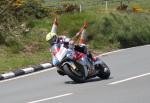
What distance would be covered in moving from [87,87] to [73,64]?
1.15 m

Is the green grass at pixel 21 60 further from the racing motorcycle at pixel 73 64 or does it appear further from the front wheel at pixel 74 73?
the front wheel at pixel 74 73

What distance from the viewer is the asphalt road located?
1467 cm

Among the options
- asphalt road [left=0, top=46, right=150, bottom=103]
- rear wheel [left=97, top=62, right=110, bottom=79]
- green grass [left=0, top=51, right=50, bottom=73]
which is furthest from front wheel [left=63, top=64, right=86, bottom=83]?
green grass [left=0, top=51, right=50, bottom=73]

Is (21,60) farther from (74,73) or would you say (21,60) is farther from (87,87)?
(87,87)

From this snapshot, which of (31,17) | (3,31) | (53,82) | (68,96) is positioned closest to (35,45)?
(3,31)

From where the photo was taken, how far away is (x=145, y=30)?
2980 cm

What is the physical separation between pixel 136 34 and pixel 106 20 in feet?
4.66

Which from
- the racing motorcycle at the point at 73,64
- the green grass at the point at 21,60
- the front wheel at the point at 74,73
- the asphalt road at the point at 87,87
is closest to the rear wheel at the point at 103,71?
the racing motorcycle at the point at 73,64

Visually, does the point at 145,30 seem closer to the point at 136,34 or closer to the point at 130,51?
the point at 136,34

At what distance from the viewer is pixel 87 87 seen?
54.5ft

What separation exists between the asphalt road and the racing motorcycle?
0.24 meters

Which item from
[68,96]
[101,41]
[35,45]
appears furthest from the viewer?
[101,41]

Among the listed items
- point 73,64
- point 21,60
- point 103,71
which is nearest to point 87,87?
point 73,64

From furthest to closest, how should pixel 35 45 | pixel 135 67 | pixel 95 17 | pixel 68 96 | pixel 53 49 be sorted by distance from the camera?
pixel 95 17 < pixel 35 45 < pixel 135 67 < pixel 53 49 < pixel 68 96
